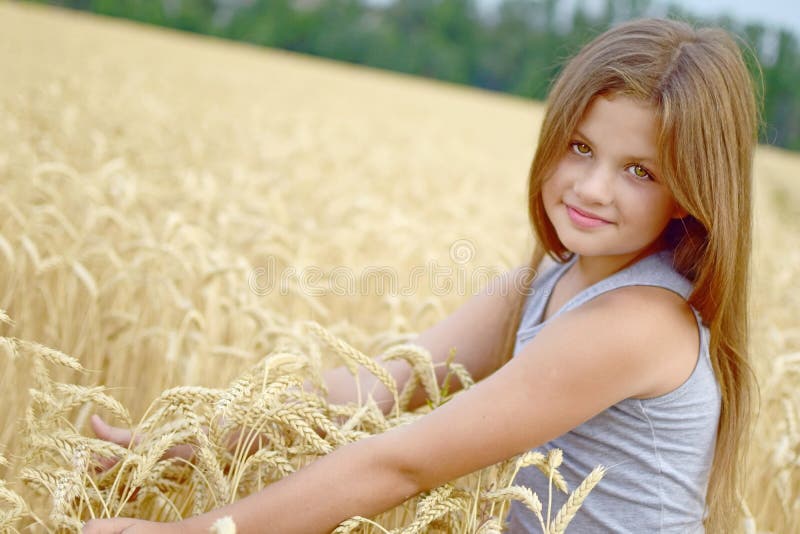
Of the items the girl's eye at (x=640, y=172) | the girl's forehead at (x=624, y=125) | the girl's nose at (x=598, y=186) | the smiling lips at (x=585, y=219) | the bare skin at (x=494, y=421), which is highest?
the girl's forehead at (x=624, y=125)

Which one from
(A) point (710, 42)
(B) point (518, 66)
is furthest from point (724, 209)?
(B) point (518, 66)

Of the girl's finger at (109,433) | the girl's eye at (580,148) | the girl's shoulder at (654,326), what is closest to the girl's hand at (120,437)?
the girl's finger at (109,433)

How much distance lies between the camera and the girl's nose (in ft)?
4.82

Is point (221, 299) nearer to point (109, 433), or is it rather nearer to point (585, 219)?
point (109, 433)

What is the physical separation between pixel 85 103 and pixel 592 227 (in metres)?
5.94

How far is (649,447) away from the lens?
1.54 m

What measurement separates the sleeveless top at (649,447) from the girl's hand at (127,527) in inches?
29.5

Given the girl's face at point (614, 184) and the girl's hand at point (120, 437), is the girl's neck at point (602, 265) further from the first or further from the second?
the girl's hand at point (120, 437)

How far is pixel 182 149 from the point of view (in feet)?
18.4

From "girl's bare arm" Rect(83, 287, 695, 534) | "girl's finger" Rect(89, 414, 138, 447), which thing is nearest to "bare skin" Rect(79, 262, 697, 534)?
"girl's bare arm" Rect(83, 287, 695, 534)

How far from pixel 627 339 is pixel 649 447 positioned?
0.28 meters

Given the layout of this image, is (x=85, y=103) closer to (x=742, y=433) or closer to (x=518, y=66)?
(x=742, y=433)

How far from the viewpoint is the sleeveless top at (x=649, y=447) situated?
1.53 meters

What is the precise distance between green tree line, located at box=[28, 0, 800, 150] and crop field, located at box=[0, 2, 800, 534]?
37031 mm
